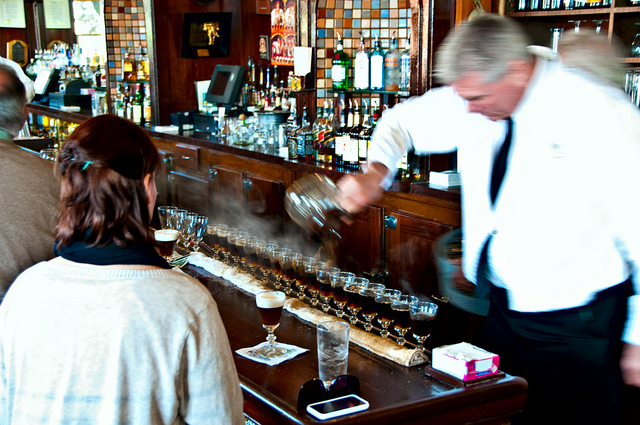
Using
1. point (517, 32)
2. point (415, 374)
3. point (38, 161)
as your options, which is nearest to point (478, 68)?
point (517, 32)

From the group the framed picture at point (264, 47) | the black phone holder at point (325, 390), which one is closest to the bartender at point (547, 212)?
the black phone holder at point (325, 390)

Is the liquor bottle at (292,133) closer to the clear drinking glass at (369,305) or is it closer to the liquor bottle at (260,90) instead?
the liquor bottle at (260,90)

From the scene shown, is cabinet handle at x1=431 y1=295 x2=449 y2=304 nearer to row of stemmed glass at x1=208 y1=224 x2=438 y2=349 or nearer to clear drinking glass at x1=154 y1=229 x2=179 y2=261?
row of stemmed glass at x1=208 y1=224 x2=438 y2=349

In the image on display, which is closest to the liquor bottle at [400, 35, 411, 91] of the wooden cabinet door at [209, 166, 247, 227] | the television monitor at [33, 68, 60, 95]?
the wooden cabinet door at [209, 166, 247, 227]

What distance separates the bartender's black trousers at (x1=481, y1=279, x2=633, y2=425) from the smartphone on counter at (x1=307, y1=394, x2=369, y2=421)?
0.80 m

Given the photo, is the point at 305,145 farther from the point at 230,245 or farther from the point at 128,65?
the point at 128,65

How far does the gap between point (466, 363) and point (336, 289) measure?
0.62m

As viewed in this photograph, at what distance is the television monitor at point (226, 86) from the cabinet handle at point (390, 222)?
2674 millimetres

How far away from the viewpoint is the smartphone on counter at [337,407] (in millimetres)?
1537

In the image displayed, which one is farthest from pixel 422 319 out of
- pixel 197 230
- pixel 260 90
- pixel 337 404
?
pixel 260 90

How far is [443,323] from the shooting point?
11.9ft

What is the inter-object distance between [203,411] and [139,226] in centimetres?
40

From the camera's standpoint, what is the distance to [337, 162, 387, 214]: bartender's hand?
2.19 m

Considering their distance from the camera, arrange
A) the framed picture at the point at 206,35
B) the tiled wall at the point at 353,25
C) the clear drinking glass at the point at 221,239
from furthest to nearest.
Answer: the framed picture at the point at 206,35 < the tiled wall at the point at 353,25 < the clear drinking glass at the point at 221,239
